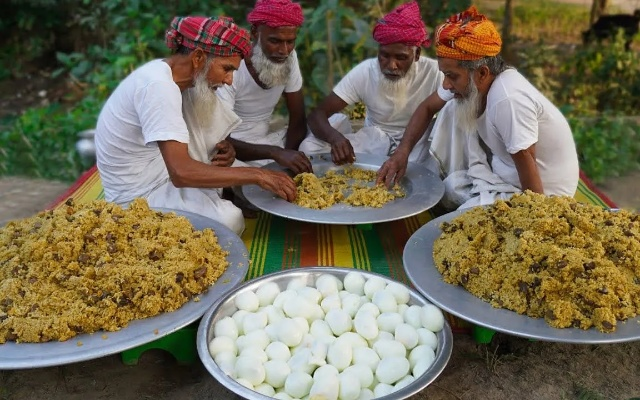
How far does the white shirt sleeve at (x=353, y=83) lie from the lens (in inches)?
157

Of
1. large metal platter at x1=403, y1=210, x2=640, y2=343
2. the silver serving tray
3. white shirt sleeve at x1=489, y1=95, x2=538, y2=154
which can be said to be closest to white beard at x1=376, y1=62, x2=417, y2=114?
white shirt sleeve at x1=489, y1=95, x2=538, y2=154

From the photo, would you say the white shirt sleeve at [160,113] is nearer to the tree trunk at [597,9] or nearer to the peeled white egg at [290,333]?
the peeled white egg at [290,333]

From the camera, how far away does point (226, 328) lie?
2.14 meters

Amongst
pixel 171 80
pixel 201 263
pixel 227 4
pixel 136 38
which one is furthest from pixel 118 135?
pixel 227 4

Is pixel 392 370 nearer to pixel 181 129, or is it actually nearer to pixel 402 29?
pixel 181 129

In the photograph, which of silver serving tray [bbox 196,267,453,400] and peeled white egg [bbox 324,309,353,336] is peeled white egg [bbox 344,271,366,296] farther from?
peeled white egg [bbox 324,309,353,336]

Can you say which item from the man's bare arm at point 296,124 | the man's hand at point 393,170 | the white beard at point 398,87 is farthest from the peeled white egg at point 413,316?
the man's bare arm at point 296,124

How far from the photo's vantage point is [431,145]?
144 inches

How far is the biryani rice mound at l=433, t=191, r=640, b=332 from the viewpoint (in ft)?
6.95

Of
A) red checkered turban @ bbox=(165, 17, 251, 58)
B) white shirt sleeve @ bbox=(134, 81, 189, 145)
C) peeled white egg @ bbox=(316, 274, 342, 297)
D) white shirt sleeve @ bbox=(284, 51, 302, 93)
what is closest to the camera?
peeled white egg @ bbox=(316, 274, 342, 297)

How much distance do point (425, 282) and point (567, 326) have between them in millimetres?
554

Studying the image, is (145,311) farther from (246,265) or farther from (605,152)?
(605,152)

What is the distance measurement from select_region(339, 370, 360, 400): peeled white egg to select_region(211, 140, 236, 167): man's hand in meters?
1.81

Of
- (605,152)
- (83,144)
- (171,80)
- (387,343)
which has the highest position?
(171,80)
